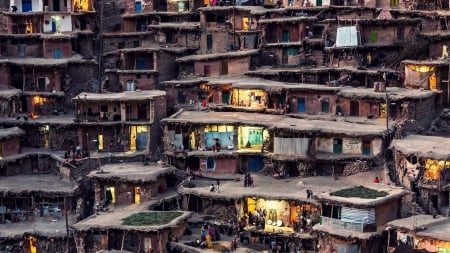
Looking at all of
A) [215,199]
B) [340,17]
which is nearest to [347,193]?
[215,199]

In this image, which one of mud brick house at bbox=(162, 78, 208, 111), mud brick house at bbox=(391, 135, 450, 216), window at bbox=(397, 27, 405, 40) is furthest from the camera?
mud brick house at bbox=(162, 78, 208, 111)

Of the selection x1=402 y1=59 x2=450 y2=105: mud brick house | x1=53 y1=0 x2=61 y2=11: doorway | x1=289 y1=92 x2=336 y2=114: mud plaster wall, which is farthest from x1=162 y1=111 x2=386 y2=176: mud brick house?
x1=53 y1=0 x2=61 y2=11: doorway

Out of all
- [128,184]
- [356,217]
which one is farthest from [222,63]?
[356,217]

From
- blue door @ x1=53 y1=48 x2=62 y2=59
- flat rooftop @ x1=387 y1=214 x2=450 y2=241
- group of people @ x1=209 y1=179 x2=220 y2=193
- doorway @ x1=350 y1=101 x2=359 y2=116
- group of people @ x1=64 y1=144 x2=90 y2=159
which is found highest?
blue door @ x1=53 y1=48 x2=62 y2=59

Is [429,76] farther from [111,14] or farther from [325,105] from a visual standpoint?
[111,14]

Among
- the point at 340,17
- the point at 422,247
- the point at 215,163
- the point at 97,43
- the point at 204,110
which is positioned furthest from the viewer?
the point at 97,43

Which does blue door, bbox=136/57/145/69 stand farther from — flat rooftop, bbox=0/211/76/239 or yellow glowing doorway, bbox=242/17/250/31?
flat rooftop, bbox=0/211/76/239

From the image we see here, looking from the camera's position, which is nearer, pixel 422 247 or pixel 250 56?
pixel 422 247

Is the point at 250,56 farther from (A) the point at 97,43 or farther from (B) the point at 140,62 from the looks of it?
(A) the point at 97,43
